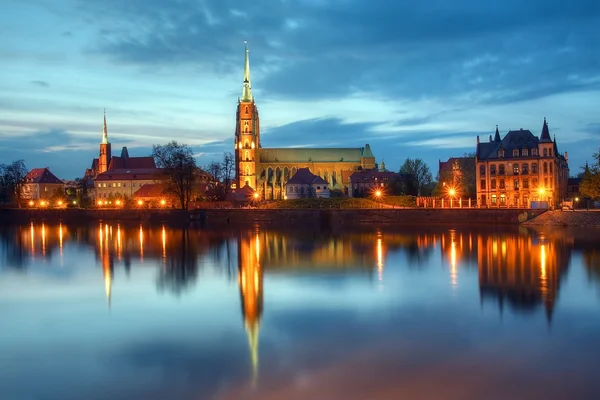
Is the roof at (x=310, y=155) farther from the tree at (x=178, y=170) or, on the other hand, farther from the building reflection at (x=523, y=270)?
the building reflection at (x=523, y=270)

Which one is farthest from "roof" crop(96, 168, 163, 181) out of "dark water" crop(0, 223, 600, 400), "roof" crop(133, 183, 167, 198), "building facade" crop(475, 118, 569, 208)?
"dark water" crop(0, 223, 600, 400)

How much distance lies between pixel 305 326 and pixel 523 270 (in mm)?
15226

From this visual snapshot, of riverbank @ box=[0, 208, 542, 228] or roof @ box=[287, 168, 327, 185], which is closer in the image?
riverbank @ box=[0, 208, 542, 228]

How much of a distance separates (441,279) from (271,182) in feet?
324

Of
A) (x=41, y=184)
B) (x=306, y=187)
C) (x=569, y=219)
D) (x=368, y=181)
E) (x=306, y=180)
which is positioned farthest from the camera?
A: (x=41, y=184)

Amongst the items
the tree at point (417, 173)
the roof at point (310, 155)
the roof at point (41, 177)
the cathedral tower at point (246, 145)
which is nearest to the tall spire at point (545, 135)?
the tree at point (417, 173)

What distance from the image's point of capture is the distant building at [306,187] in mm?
99906

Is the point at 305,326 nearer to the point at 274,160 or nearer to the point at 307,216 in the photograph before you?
the point at 307,216

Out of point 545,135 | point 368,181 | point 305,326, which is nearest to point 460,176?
point 545,135

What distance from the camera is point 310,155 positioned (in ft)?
424

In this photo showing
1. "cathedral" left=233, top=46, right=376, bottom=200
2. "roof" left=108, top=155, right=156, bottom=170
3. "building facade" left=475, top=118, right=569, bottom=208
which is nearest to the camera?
"building facade" left=475, top=118, right=569, bottom=208

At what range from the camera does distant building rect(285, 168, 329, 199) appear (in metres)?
99.9

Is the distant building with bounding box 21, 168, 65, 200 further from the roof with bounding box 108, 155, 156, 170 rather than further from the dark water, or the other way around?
the dark water

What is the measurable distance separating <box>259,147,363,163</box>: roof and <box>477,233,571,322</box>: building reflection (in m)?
83.3
